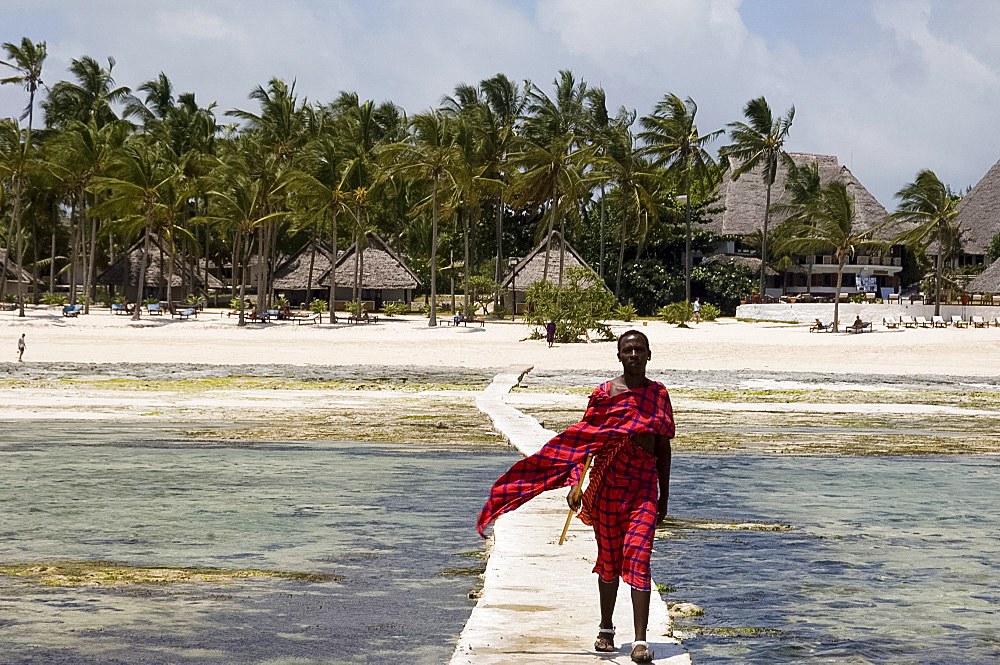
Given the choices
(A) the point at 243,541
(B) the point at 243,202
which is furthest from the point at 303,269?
(A) the point at 243,541

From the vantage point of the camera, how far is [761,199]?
249ft

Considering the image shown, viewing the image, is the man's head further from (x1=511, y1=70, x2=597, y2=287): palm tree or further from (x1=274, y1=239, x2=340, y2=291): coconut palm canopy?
(x1=274, y1=239, x2=340, y2=291): coconut palm canopy

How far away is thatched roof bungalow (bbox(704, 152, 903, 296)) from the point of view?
7100 centimetres

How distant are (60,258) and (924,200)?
48.4 m

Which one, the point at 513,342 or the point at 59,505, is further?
the point at 513,342

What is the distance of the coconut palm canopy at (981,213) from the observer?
2854 inches

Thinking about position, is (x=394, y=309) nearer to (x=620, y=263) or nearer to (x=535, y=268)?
(x=535, y=268)

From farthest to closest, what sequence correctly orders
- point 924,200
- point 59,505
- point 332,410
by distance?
point 924,200 < point 332,410 < point 59,505

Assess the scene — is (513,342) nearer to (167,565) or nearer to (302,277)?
(302,277)

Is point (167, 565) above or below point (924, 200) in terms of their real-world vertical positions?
below

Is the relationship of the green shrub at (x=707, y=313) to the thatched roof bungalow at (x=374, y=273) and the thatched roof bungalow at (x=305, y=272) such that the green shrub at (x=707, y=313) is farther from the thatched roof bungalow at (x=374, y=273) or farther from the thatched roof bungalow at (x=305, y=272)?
the thatched roof bungalow at (x=305, y=272)

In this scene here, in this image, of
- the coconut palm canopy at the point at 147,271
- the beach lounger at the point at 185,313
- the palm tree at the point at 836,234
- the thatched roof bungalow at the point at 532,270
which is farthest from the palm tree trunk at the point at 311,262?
the palm tree at the point at 836,234

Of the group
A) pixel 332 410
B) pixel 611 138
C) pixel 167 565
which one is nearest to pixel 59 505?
pixel 167 565

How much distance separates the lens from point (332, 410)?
20.5 meters
